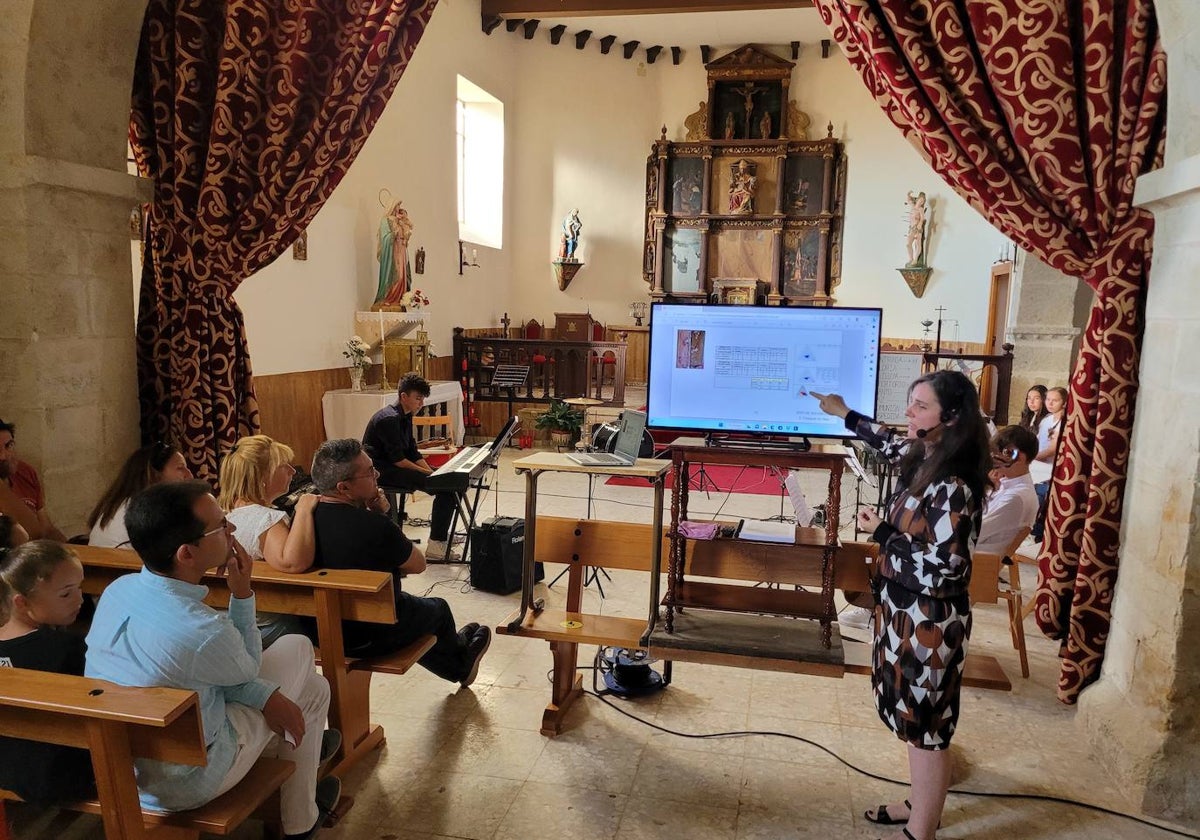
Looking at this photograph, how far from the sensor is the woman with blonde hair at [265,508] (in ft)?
7.84

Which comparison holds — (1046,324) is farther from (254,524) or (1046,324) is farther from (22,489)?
(22,489)

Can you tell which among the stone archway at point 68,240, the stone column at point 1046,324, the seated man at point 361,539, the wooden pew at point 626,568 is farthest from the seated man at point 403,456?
the stone column at point 1046,324

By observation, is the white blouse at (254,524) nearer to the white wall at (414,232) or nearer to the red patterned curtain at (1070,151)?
the red patterned curtain at (1070,151)

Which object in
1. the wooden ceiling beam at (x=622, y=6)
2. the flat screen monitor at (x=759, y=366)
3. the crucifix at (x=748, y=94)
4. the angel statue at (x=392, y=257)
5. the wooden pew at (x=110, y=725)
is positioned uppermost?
the wooden ceiling beam at (x=622, y=6)

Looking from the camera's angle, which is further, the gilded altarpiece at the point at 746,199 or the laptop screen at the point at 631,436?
the gilded altarpiece at the point at 746,199

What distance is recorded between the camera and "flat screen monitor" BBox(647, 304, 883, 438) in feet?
7.59

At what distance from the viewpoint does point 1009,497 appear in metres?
3.44

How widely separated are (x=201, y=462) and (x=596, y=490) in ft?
11.6

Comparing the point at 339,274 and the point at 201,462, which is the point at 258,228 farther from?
the point at 339,274

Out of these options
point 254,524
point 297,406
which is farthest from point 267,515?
point 297,406

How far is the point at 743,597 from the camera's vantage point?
102 inches

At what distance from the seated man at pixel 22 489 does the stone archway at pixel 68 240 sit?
0.09m

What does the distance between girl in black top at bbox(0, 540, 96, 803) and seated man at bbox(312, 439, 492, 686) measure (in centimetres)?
70

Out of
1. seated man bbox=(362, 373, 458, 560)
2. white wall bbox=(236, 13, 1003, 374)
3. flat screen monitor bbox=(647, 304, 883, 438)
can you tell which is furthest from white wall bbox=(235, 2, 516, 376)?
flat screen monitor bbox=(647, 304, 883, 438)
